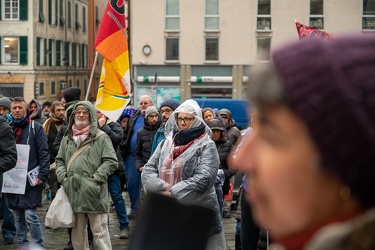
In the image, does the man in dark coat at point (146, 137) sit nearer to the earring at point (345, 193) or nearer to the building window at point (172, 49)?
the earring at point (345, 193)

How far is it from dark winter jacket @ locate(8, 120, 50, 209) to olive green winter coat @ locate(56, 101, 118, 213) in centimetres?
92

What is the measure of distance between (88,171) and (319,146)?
7.72 meters

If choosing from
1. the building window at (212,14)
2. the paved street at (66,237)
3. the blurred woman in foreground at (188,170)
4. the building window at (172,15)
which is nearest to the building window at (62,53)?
the building window at (172,15)

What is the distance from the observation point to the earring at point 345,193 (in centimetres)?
100

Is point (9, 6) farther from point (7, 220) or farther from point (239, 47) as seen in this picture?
point (7, 220)

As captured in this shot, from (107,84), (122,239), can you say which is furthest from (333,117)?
(107,84)

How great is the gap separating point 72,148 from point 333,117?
782cm

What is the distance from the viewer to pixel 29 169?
972 cm

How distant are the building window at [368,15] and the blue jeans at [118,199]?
35605mm

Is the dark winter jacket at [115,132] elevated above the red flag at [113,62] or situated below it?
below

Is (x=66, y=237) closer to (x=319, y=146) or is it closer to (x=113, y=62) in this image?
(x=113, y=62)

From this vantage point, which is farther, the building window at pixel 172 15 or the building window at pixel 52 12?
the building window at pixel 52 12

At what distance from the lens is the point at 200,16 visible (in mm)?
45000

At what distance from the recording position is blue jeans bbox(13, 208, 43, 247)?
959cm
